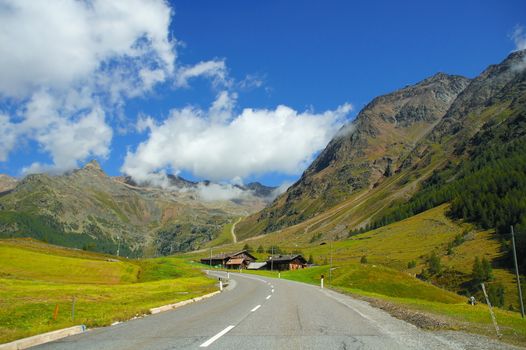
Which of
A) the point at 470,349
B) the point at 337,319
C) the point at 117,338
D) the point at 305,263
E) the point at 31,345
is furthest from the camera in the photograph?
the point at 305,263

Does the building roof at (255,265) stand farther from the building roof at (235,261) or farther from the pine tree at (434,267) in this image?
the pine tree at (434,267)

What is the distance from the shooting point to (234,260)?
569ft

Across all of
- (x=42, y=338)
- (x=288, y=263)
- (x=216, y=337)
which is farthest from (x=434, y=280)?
(x=42, y=338)

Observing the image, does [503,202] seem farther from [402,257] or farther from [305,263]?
[305,263]

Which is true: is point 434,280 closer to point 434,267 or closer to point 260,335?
point 434,267

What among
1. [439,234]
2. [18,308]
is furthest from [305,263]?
[18,308]

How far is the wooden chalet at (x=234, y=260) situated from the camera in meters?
171

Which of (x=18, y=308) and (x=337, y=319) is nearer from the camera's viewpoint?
(x=337, y=319)

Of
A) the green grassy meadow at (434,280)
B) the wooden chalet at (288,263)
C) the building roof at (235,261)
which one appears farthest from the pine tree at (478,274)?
the building roof at (235,261)

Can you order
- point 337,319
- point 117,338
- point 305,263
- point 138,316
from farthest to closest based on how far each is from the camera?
point 305,263
point 138,316
point 337,319
point 117,338

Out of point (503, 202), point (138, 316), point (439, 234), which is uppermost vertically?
point (503, 202)

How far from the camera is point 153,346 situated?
12.2 meters

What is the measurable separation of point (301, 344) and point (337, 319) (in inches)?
283

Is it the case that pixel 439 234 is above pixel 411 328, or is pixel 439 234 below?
above
